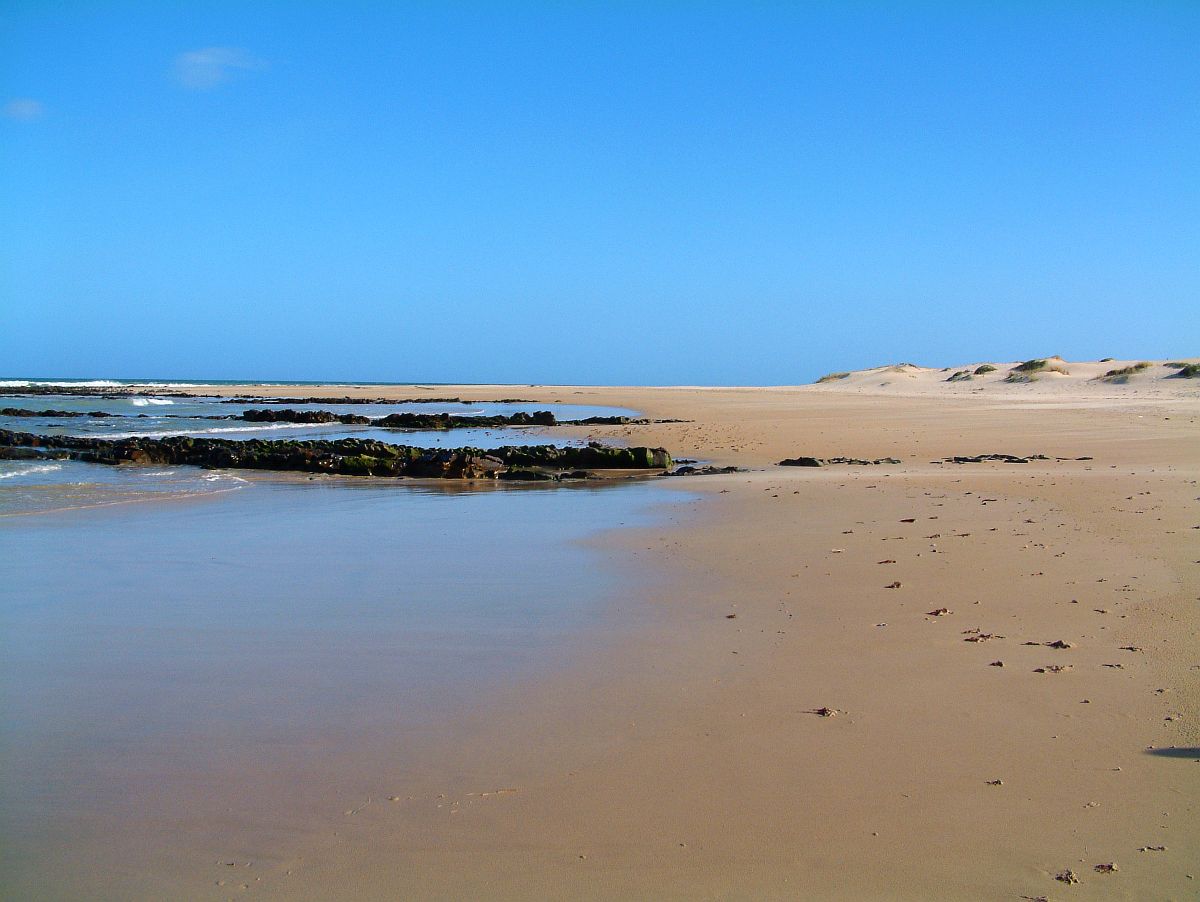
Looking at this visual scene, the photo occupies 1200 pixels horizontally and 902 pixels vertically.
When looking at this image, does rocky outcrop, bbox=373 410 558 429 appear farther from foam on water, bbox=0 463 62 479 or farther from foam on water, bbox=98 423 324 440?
foam on water, bbox=0 463 62 479

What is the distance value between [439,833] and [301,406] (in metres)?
47.4

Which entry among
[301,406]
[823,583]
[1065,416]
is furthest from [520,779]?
[301,406]

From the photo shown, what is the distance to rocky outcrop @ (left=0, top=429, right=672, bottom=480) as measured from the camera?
15914 mm

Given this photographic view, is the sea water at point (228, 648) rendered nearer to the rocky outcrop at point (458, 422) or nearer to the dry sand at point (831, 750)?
the dry sand at point (831, 750)

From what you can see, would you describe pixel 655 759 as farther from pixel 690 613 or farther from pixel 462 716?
pixel 690 613

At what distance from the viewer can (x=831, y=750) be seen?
3.79 metres

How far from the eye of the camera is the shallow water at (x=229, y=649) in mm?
3432

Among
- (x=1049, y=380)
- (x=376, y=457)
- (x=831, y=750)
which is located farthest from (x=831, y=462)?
(x=1049, y=380)

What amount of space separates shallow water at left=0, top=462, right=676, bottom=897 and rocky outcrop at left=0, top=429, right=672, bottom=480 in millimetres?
5400

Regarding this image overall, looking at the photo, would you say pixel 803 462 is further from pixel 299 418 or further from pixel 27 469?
pixel 299 418

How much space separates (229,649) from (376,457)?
12676 millimetres

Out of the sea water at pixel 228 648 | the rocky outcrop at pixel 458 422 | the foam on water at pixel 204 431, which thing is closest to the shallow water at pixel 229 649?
the sea water at pixel 228 648

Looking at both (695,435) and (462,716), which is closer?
(462,716)

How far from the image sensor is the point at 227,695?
14.9ft
